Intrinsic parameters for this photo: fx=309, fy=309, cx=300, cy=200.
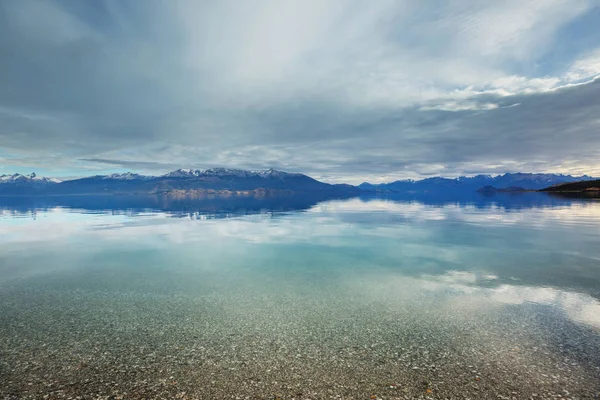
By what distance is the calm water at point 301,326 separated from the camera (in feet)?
43.2

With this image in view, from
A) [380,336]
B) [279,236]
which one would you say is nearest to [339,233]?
[279,236]

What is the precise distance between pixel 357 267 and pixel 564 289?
672 inches

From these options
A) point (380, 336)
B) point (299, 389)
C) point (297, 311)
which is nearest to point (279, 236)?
A: point (297, 311)

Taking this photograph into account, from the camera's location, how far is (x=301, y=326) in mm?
18594

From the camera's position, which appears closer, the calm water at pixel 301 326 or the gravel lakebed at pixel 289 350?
the gravel lakebed at pixel 289 350

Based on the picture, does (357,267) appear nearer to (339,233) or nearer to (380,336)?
(380,336)

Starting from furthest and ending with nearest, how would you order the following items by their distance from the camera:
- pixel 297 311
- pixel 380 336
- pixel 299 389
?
pixel 297 311 < pixel 380 336 < pixel 299 389

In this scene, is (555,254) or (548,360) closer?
(548,360)

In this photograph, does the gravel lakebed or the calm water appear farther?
the calm water

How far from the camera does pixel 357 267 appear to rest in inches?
1292

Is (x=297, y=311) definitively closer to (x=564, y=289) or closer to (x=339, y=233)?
(x=564, y=289)

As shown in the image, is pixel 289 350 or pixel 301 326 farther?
pixel 301 326

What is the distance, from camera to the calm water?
13.2 metres

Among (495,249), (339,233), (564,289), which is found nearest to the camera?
(564,289)
